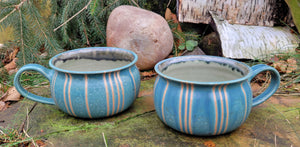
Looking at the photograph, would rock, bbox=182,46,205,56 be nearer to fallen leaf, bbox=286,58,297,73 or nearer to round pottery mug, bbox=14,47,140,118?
fallen leaf, bbox=286,58,297,73

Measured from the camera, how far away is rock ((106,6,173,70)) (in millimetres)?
2148

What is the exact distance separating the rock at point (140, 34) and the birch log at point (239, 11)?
359 mm

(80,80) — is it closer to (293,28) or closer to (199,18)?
(199,18)

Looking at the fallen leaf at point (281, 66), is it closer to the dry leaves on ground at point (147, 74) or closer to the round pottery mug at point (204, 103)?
the round pottery mug at point (204, 103)

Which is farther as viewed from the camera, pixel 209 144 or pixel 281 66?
pixel 281 66

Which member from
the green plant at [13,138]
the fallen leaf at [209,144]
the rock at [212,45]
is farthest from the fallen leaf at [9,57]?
the fallen leaf at [209,144]

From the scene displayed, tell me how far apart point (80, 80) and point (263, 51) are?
150cm

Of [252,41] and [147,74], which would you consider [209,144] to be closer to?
[147,74]

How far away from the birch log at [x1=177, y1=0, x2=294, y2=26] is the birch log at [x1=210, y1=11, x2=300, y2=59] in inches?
4.3

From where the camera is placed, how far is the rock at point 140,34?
2.15 meters

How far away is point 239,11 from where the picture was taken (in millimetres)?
2426

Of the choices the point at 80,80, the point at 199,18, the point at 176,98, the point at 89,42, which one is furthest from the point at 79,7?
the point at 176,98

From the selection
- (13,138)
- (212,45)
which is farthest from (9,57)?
(212,45)

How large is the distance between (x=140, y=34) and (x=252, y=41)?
2.98 ft
